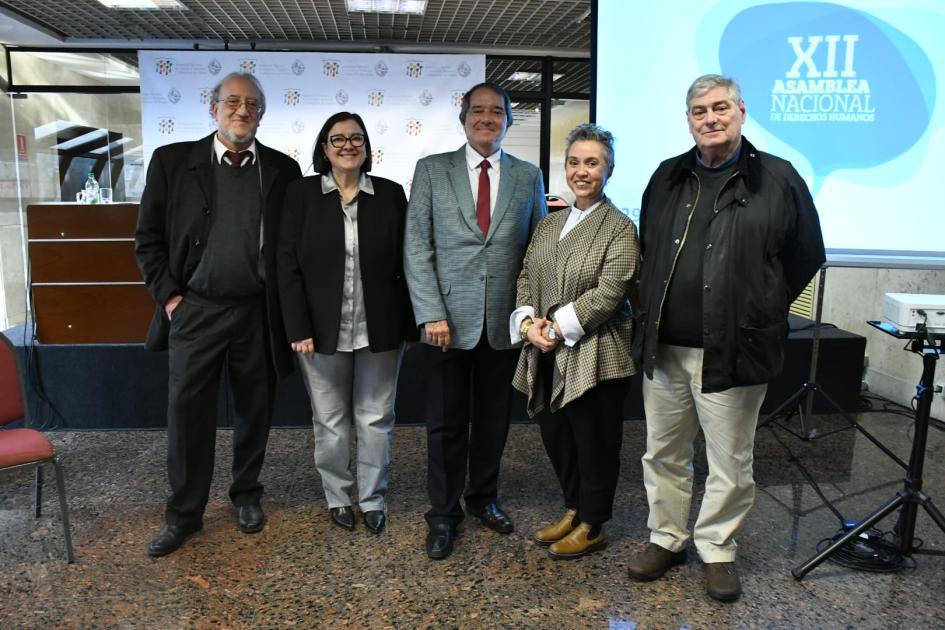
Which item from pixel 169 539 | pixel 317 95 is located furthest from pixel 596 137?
pixel 317 95

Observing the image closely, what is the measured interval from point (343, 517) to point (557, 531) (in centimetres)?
82

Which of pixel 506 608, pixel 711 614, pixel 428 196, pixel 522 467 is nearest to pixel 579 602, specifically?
pixel 506 608

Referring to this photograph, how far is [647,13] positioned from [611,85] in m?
0.34

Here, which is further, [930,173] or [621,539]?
[930,173]

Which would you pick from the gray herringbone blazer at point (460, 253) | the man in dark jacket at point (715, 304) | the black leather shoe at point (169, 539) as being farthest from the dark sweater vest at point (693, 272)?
the black leather shoe at point (169, 539)

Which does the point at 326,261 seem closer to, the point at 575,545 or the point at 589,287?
the point at 589,287

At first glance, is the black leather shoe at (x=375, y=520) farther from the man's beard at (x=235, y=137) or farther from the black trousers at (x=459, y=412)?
the man's beard at (x=235, y=137)

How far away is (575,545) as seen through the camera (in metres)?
2.47

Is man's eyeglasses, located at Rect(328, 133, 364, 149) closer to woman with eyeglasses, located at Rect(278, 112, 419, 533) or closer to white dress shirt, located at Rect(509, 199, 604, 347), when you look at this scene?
woman with eyeglasses, located at Rect(278, 112, 419, 533)

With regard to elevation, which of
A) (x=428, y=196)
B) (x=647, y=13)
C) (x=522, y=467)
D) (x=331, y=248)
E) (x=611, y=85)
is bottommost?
(x=522, y=467)

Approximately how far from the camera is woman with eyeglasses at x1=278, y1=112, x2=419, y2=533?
246cm

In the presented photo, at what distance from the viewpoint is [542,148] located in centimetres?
688

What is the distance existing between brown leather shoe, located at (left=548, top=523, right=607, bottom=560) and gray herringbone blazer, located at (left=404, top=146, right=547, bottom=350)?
70 cm

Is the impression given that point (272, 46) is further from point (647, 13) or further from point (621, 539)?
point (621, 539)
